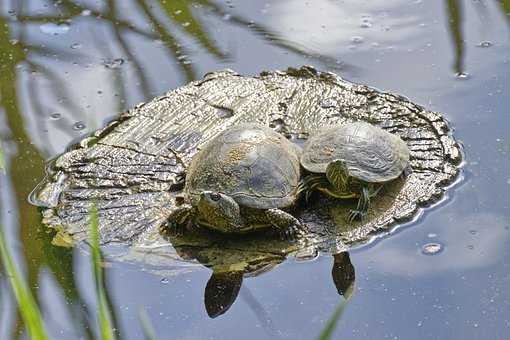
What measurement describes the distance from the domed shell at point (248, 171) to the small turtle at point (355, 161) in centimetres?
9

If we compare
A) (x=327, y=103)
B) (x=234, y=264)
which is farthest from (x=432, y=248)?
(x=327, y=103)

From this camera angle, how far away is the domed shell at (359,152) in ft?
12.5

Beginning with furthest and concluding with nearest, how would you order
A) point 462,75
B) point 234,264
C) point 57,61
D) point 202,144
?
1. point 57,61
2. point 462,75
3. point 202,144
4. point 234,264

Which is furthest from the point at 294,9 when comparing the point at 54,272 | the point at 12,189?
the point at 54,272

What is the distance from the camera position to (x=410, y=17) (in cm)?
548

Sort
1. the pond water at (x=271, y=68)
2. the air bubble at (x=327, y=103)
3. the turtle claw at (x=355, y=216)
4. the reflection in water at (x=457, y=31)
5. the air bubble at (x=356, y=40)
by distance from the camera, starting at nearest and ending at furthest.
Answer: the pond water at (x=271, y=68), the turtle claw at (x=355, y=216), the air bubble at (x=327, y=103), the reflection in water at (x=457, y=31), the air bubble at (x=356, y=40)

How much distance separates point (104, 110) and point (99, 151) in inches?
21.5

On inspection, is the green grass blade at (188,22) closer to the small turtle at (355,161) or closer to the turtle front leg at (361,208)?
the small turtle at (355,161)

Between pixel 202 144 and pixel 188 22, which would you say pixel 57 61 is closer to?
pixel 188 22

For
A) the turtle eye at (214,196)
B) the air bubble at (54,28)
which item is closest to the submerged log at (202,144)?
the turtle eye at (214,196)

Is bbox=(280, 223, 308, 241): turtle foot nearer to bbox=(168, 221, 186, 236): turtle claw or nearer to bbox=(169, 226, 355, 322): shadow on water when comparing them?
bbox=(169, 226, 355, 322): shadow on water

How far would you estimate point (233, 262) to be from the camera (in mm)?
3613

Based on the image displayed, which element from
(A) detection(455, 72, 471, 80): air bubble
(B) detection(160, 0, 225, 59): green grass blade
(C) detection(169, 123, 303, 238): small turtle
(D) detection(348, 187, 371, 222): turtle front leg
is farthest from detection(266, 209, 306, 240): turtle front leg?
(B) detection(160, 0, 225, 59): green grass blade

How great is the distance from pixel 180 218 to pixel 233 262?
0.97 ft
